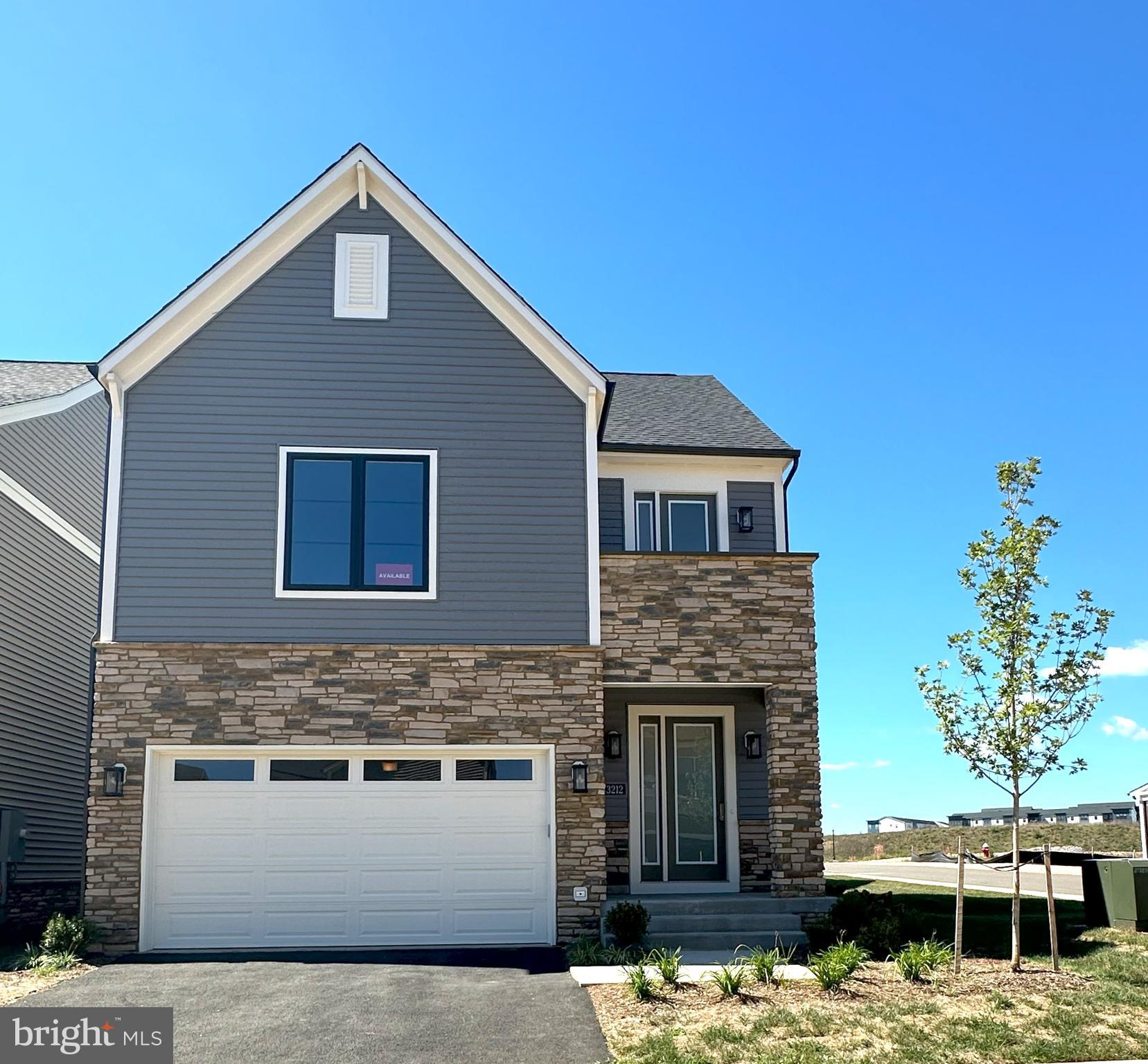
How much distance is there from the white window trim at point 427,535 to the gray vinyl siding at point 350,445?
8 cm

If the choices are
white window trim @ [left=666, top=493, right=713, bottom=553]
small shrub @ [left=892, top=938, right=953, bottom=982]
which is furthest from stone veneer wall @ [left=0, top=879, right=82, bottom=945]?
small shrub @ [left=892, top=938, right=953, bottom=982]

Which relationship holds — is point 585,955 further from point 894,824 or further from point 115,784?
point 894,824

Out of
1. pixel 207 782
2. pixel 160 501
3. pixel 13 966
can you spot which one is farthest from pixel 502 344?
pixel 13 966

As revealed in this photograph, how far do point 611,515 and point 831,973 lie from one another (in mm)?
7766

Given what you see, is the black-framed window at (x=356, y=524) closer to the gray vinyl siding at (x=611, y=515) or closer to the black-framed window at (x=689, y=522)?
the gray vinyl siding at (x=611, y=515)

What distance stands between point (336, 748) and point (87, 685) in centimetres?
838

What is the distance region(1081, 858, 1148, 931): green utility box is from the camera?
14195mm

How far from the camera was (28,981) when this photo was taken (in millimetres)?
12086

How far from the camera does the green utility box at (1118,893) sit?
14.2m

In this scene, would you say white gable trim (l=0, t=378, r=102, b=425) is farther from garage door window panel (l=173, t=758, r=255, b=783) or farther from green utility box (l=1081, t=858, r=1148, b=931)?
green utility box (l=1081, t=858, r=1148, b=931)

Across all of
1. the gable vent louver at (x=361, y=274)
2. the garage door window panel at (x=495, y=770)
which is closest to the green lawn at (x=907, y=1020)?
the garage door window panel at (x=495, y=770)

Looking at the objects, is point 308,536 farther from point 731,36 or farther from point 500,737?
point 731,36

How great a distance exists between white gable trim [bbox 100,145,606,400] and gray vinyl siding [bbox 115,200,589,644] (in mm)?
123

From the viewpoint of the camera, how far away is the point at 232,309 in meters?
15.3
